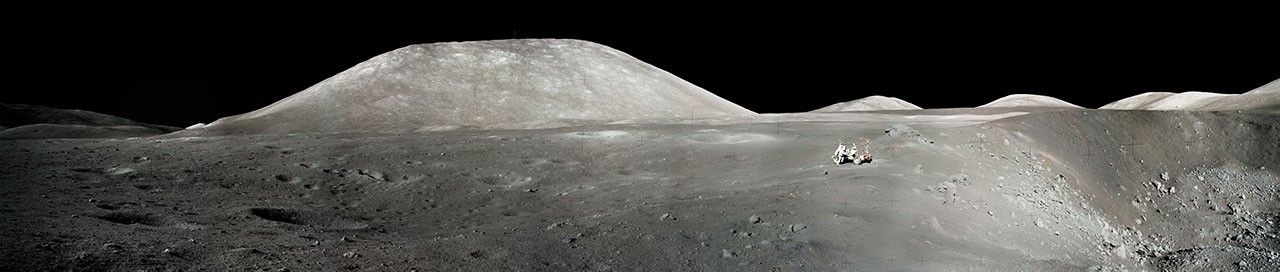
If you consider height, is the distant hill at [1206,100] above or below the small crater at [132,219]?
above

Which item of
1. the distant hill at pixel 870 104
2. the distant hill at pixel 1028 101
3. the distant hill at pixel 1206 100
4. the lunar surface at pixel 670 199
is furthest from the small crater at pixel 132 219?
the distant hill at pixel 1028 101

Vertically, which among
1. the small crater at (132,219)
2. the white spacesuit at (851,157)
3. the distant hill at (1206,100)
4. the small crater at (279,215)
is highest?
the distant hill at (1206,100)

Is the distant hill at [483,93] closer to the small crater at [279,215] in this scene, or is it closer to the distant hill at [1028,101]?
the small crater at [279,215]

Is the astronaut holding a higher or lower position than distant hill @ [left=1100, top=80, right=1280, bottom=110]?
lower

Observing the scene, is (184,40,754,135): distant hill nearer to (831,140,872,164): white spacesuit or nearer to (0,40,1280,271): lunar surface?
(0,40,1280,271): lunar surface

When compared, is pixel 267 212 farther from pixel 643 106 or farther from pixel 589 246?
pixel 643 106

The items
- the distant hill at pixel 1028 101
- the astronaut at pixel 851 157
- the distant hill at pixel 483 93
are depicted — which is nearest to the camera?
the astronaut at pixel 851 157

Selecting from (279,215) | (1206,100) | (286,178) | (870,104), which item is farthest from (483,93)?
(1206,100)

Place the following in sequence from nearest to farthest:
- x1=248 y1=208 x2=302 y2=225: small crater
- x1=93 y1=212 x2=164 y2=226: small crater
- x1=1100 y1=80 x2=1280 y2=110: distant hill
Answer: x1=93 y1=212 x2=164 y2=226: small crater → x1=248 y1=208 x2=302 y2=225: small crater → x1=1100 y1=80 x2=1280 y2=110: distant hill

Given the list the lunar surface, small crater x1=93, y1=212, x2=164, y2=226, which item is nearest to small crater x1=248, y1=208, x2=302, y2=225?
the lunar surface
